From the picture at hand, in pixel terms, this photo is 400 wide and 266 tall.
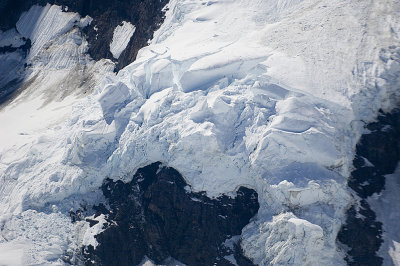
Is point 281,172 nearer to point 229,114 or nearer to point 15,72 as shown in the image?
point 229,114

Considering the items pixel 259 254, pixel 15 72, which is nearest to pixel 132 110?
pixel 259 254

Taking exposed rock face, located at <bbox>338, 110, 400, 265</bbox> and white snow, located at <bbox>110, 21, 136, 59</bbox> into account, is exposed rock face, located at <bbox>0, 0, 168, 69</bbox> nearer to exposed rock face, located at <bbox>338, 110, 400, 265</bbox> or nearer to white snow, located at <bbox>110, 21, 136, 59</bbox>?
white snow, located at <bbox>110, 21, 136, 59</bbox>

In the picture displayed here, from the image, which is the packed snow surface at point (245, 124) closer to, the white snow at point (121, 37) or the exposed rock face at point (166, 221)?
the exposed rock face at point (166, 221)

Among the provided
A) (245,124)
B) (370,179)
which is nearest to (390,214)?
(370,179)

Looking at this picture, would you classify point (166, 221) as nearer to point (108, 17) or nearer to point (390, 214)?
point (390, 214)

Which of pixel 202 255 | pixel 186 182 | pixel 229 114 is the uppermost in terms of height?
pixel 229 114
